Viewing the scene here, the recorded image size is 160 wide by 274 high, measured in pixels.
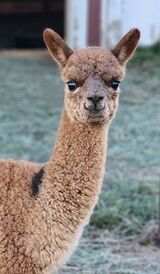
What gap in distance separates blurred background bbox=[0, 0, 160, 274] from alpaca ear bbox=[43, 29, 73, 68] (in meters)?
1.83

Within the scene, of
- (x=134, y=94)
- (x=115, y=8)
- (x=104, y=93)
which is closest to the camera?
(x=104, y=93)

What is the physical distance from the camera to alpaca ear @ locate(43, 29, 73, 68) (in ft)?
13.3

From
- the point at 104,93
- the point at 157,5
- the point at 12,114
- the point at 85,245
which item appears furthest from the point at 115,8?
the point at 104,93

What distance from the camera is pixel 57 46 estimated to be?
407 cm

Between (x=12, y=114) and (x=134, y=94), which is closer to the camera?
(x=12, y=114)

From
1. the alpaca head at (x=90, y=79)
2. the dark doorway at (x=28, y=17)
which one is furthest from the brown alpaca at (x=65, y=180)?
the dark doorway at (x=28, y=17)

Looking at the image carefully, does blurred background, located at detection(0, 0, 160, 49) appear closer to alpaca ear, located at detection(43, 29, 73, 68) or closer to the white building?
the white building

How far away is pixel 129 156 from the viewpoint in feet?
26.7

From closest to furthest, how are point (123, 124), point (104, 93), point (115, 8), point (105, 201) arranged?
point (104, 93) → point (105, 201) → point (123, 124) → point (115, 8)

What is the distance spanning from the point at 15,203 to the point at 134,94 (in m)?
7.27

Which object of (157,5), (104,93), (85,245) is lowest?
(85,245)

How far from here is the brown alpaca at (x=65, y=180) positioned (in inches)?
152

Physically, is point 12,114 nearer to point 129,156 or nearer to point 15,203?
A: point 129,156

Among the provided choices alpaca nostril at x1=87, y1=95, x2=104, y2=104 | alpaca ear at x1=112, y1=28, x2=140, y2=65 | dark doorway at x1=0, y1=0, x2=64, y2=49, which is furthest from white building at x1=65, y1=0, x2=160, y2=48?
alpaca nostril at x1=87, y1=95, x2=104, y2=104
